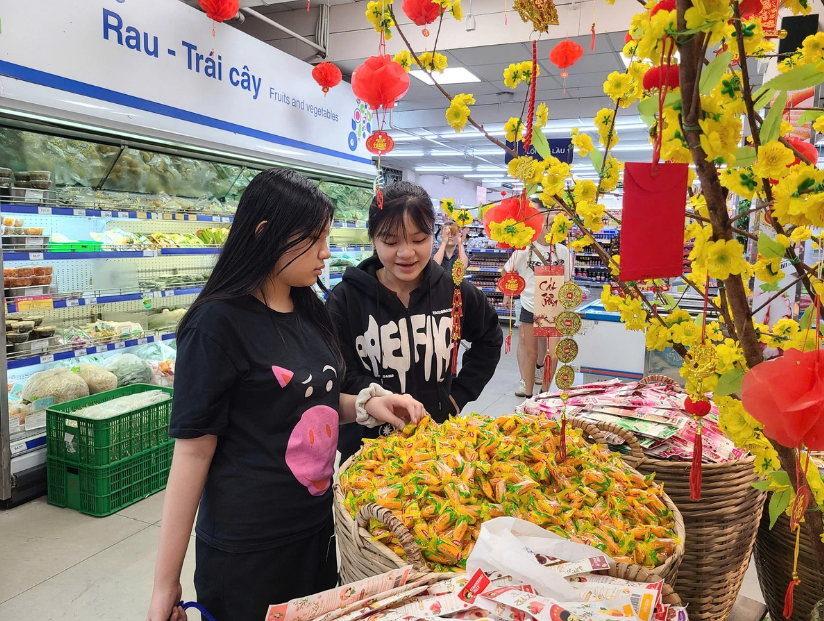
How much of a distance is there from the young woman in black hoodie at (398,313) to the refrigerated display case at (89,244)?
2.25m

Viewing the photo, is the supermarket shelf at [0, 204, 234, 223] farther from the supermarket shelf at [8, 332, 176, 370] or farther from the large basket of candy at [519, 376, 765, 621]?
the large basket of candy at [519, 376, 765, 621]

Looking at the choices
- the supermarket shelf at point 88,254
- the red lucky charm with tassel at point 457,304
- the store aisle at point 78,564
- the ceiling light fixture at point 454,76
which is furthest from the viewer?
the ceiling light fixture at point 454,76

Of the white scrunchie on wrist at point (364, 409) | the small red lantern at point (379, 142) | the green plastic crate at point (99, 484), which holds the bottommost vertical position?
the green plastic crate at point (99, 484)

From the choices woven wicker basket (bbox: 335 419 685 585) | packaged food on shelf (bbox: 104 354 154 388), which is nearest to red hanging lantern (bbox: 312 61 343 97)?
packaged food on shelf (bbox: 104 354 154 388)

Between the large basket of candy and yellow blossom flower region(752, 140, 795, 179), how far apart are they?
99cm

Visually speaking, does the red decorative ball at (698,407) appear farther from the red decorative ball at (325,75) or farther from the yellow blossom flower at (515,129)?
the red decorative ball at (325,75)

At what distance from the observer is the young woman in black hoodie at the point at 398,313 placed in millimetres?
1853

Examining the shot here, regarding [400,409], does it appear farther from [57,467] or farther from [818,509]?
[57,467]

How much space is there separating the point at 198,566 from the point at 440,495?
2.12 ft

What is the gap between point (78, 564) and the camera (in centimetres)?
282

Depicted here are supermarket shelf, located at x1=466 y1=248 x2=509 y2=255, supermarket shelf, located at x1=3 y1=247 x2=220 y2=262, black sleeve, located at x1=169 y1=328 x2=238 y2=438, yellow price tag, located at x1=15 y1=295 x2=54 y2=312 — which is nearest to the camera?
black sleeve, located at x1=169 y1=328 x2=238 y2=438

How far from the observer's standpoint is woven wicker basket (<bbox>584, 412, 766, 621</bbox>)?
138 cm

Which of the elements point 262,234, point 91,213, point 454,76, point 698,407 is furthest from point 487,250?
point 698,407

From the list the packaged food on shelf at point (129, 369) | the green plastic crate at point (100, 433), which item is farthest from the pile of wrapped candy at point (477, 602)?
the packaged food on shelf at point (129, 369)
